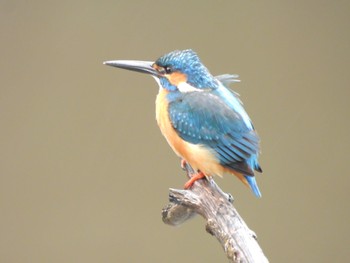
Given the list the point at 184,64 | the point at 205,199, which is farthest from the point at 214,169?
the point at 184,64

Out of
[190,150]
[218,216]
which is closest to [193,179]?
[190,150]

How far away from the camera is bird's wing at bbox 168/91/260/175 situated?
5.79 ft

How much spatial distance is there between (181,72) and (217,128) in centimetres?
18

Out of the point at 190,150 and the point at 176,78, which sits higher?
the point at 176,78

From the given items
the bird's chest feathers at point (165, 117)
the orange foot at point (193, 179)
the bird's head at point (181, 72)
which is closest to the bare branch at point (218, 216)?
the orange foot at point (193, 179)

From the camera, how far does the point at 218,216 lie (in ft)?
5.42

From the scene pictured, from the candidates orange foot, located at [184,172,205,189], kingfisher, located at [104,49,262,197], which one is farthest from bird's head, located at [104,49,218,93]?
orange foot, located at [184,172,205,189]

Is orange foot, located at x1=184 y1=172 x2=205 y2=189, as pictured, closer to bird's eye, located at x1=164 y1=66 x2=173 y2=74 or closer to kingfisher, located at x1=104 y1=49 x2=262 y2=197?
kingfisher, located at x1=104 y1=49 x2=262 y2=197

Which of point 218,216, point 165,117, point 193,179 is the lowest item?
point 218,216

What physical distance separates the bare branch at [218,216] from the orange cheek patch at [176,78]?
265mm

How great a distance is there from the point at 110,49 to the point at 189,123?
3.99ft

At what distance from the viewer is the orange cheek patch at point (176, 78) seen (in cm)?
188

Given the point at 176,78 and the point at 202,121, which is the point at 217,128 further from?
the point at 176,78

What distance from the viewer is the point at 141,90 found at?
3070 mm
